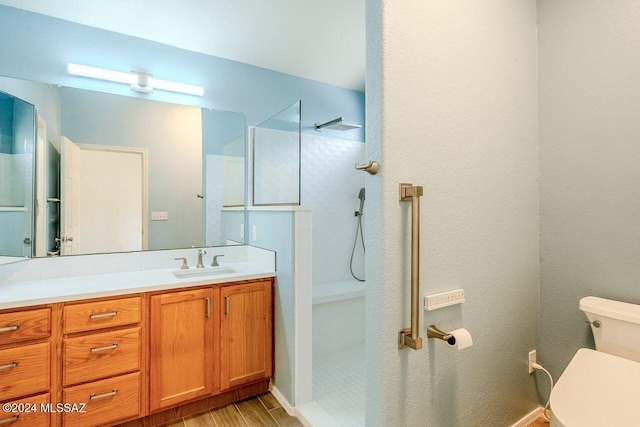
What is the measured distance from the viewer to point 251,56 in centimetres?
245

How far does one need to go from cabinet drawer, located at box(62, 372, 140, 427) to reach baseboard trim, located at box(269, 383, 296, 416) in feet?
2.64

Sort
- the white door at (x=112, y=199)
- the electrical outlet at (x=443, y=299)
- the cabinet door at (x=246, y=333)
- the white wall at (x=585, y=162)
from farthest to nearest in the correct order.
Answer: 1. the white door at (x=112, y=199)
2. the cabinet door at (x=246, y=333)
3. the white wall at (x=585, y=162)
4. the electrical outlet at (x=443, y=299)

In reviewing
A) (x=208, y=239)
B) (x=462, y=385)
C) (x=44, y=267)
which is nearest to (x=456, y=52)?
(x=462, y=385)

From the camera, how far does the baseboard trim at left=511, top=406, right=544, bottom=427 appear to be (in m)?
1.52

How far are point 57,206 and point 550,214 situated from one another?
9.27ft

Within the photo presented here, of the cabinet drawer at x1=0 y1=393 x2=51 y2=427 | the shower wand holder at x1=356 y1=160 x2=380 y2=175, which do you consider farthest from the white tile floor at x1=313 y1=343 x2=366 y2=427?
the shower wand holder at x1=356 y1=160 x2=380 y2=175

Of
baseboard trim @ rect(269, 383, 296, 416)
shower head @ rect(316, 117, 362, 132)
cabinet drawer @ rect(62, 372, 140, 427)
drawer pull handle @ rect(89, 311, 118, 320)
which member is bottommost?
baseboard trim @ rect(269, 383, 296, 416)

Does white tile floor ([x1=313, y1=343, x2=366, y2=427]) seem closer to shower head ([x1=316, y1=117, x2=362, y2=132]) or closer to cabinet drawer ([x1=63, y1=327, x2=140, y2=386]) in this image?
cabinet drawer ([x1=63, y1=327, x2=140, y2=386])

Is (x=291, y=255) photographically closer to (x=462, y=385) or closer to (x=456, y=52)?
(x=462, y=385)

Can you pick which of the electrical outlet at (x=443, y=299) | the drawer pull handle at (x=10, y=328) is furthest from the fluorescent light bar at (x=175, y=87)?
the electrical outlet at (x=443, y=299)

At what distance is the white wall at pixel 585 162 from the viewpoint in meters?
1.29

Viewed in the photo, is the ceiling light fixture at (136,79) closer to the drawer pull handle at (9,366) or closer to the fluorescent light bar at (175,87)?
the fluorescent light bar at (175,87)

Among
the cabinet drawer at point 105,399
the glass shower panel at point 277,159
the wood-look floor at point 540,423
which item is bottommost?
the wood-look floor at point 540,423

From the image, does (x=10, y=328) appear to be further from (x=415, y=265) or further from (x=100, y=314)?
(x=415, y=265)
